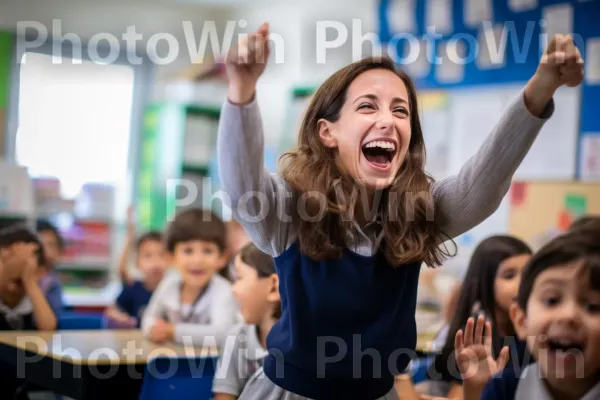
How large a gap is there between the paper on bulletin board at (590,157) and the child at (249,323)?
9.45 ft

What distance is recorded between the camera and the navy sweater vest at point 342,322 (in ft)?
3.85

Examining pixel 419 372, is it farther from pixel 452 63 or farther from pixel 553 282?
pixel 452 63

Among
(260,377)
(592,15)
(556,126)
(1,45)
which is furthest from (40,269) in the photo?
(1,45)

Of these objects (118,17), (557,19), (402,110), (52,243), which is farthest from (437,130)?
(402,110)

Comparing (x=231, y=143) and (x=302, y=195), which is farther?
(x=302, y=195)

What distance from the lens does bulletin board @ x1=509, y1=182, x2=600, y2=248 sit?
14.3 ft

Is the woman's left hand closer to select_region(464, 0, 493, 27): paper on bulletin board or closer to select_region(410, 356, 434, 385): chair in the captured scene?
select_region(410, 356, 434, 385): chair

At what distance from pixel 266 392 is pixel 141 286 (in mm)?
2533

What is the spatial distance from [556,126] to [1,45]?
492 cm

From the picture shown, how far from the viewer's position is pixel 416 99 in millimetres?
1332

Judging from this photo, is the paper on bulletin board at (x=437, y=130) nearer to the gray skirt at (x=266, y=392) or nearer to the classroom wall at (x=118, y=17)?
the classroom wall at (x=118, y=17)

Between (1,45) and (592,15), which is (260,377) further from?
(1,45)

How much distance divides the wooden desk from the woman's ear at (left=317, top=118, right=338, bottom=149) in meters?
0.89

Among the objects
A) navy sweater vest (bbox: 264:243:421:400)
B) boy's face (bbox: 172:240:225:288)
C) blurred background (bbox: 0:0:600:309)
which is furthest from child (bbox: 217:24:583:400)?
blurred background (bbox: 0:0:600:309)
